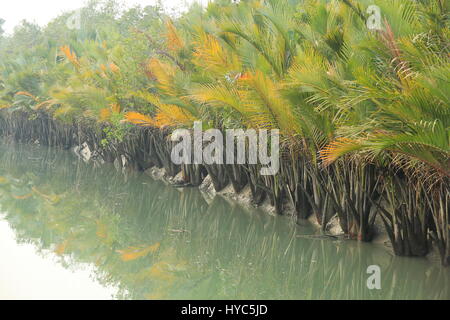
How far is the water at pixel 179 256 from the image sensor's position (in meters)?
6.62

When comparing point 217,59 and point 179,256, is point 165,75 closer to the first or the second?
point 217,59

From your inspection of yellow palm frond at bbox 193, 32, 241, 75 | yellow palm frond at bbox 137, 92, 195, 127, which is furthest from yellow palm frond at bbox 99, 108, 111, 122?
yellow palm frond at bbox 193, 32, 241, 75

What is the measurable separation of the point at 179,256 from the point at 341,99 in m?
3.21

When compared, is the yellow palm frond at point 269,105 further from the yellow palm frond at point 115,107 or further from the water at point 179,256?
the yellow palm frond at point 115,107

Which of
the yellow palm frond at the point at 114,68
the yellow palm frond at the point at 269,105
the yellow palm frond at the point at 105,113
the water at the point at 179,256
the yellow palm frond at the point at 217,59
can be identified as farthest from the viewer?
the yellow palm frond at the point at 114,68

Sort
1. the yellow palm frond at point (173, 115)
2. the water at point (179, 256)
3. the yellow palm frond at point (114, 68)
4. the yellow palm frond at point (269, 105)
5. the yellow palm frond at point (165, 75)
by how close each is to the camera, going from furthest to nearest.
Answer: the yellow palm frond at point (114, 68) < the yellow palm frond at point (165, 75) < the yellow palm frond at point (173, 115) < the yellow palm frond at point (269, 105) < the water at point (179, 256)

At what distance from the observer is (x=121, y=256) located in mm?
8391

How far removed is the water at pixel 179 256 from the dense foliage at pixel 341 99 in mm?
510

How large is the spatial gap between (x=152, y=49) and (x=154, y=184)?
3558 mm

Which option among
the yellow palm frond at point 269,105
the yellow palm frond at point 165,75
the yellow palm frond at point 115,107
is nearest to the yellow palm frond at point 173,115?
the yellow palm frond at point 165,75

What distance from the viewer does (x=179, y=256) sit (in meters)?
8.20

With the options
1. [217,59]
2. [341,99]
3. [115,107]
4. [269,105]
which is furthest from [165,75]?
[341,99]

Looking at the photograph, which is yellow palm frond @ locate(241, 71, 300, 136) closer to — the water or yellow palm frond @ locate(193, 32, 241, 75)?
yellow palm frond @ locate(193, 32, 241, 75)
